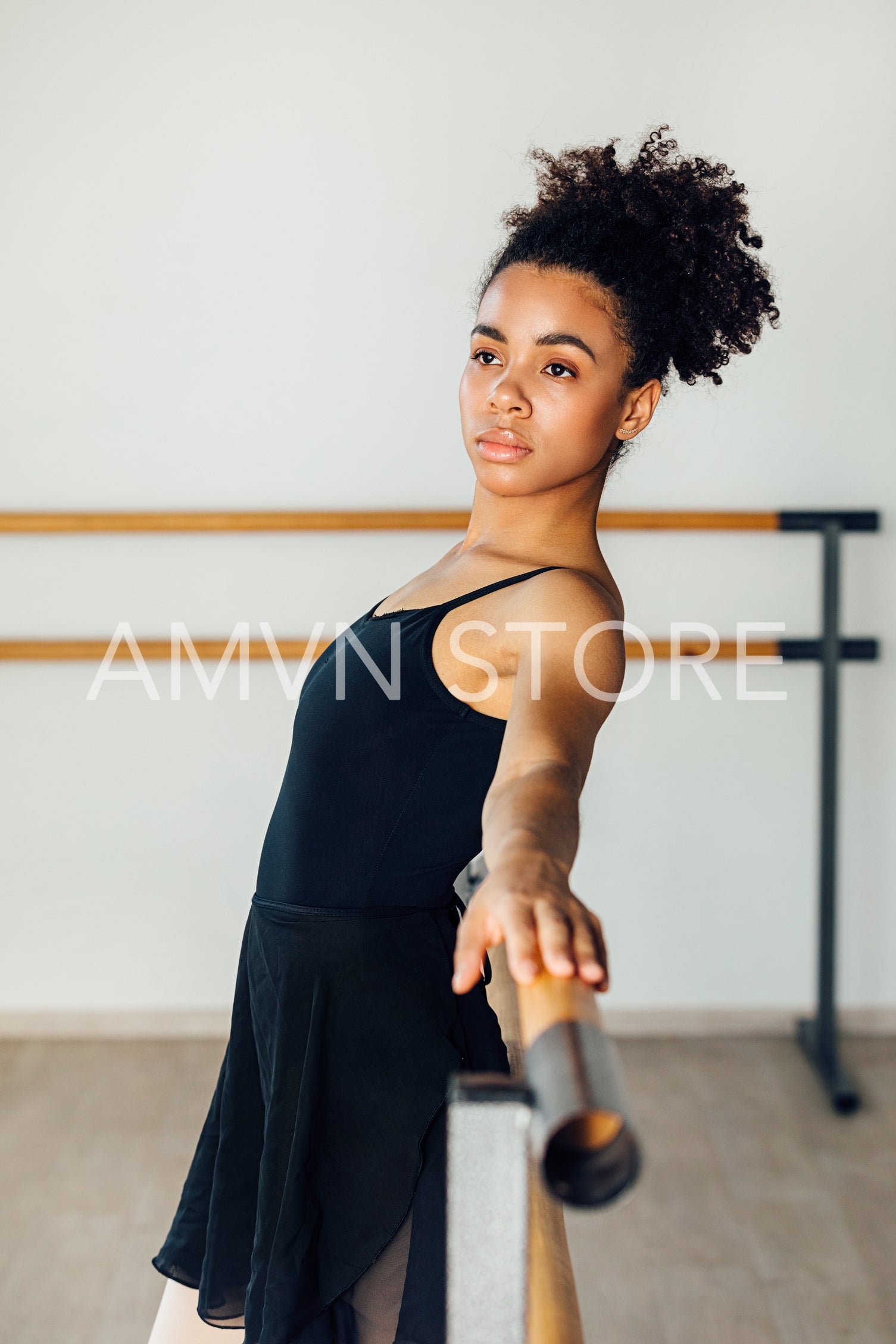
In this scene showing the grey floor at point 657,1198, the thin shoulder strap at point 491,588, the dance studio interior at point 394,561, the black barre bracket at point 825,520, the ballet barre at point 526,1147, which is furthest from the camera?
the black barre bracket at point 825,520

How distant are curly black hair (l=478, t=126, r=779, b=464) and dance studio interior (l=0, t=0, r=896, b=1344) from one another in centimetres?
92

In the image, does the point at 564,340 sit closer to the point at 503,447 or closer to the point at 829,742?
the point at 503,447

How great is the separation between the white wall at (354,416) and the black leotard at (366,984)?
1.35 metres

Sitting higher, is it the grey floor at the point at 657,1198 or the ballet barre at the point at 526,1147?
the ballet barre at the point at 526,1147

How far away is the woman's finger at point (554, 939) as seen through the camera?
1.11 feet

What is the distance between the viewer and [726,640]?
85.9 inches

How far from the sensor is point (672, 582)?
220 centimetres

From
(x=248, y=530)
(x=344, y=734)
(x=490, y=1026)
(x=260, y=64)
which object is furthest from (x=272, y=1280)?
(x=260, y=64)

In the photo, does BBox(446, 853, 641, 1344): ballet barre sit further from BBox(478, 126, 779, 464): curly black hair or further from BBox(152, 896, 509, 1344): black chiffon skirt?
BBox(478, 126, 779, 464): curly black hair

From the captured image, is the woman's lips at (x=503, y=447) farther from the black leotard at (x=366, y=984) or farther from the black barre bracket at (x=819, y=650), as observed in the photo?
the black barre bracket at (x=819, y=650)

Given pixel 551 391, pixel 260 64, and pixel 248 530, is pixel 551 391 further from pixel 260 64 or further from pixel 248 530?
pixel 260 64

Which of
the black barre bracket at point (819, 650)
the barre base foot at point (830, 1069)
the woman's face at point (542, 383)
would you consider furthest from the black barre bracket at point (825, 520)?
the woman's face at point (542, 383)

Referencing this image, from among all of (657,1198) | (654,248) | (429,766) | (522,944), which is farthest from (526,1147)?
(657,1198)

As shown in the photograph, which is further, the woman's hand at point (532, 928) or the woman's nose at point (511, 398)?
the woman's nose at point (511, 398)
